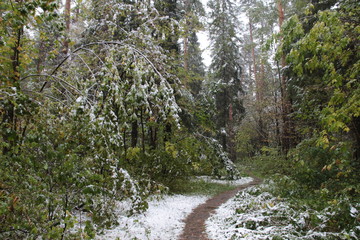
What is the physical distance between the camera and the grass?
10640mm

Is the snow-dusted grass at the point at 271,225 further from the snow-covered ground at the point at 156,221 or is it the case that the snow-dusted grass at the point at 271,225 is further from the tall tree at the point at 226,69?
the tall tree at the point at 226,69

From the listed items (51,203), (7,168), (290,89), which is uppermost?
(290,89)

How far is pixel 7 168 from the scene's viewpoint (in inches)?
124

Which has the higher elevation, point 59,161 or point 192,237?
point 59,161

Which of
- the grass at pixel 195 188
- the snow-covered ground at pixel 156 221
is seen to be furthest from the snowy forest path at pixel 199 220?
the grass at pixel 195 188

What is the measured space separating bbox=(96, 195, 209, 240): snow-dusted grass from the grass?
126 centimetres

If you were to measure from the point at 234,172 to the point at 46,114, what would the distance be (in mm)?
11316

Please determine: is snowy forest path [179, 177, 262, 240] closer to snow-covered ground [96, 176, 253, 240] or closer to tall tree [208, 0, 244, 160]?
snow-covered ground [96, 176, 253, 240]

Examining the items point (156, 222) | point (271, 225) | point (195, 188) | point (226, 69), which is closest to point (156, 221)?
point (156, 222)

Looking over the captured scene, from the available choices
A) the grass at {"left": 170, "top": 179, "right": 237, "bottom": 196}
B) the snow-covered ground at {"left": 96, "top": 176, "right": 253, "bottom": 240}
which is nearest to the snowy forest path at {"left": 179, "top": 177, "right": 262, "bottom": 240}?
the snow-covered ground at {"left": 96, "top": 176, "right": 253, "bottom": 240}

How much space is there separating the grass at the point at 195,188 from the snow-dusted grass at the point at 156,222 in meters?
1.26

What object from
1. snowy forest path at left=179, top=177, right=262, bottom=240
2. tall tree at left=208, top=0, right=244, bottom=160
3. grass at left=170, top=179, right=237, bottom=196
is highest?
tall tree at left=208, top=0, right=244, bottom=160

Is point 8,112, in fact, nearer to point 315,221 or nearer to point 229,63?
point 315,221

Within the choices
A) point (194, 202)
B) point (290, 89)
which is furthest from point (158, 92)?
point (290, 89)
